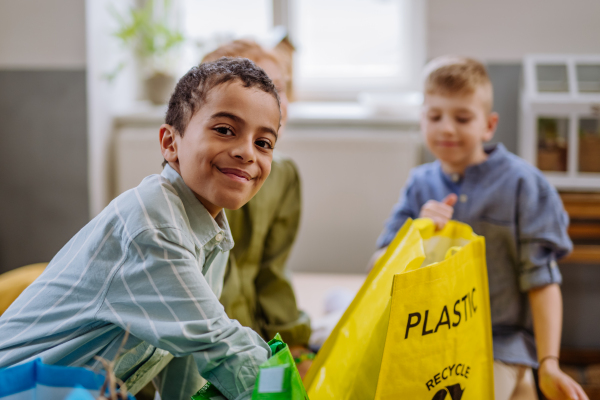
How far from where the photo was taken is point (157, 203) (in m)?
0.63

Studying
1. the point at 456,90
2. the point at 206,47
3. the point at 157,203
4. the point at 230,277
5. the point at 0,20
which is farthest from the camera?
the point at 206,47

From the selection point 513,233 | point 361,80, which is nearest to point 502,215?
point 513,233

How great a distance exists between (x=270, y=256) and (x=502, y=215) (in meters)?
0.49

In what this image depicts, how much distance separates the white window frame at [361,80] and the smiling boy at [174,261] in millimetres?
1643

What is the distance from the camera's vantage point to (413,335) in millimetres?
772

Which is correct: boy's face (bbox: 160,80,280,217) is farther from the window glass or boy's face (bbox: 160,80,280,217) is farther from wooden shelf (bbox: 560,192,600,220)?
the window glass

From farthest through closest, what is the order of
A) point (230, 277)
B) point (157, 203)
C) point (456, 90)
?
point (456, 90)
point (230, 277)
point (157, 203)

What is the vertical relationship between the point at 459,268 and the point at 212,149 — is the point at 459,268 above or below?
below

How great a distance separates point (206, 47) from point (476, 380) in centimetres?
187

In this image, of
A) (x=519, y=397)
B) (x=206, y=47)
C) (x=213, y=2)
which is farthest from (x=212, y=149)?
(x=213, y=2)

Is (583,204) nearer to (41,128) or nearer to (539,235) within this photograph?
(539,235)

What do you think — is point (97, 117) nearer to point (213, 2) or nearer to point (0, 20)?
point (0, 20)

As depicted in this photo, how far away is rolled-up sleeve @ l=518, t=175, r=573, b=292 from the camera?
3.57 feet

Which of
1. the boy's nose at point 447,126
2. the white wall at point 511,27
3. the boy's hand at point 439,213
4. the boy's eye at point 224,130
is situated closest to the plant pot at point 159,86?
the white wall at point 511,27
